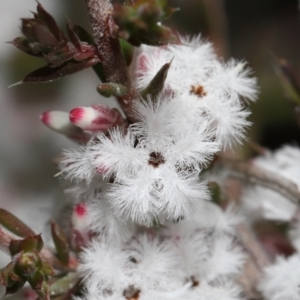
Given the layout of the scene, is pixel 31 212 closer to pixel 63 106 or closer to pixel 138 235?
pixel 138 235

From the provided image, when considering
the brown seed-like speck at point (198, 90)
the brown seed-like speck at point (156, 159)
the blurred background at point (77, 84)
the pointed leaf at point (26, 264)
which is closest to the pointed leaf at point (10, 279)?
the pointed leaf at point (26, 264)

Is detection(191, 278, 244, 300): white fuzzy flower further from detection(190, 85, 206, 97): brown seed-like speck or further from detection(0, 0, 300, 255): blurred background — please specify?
detection(0, 0, 300, 255): blurred background

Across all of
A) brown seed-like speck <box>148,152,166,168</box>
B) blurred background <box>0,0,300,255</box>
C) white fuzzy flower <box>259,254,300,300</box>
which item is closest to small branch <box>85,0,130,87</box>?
brown seed-like speck <box>148,152,166,168</box>

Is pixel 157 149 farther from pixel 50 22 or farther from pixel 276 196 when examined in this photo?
pixel 276 196

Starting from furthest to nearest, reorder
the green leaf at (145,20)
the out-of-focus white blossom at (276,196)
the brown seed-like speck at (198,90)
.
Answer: the out-of-focus white blossom at (276,196) → the brown seed-like speck at (198,90) → the green leaf at (145,20)

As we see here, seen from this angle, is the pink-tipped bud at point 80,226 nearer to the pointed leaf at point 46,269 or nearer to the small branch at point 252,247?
the pointed leaf at point 46,269

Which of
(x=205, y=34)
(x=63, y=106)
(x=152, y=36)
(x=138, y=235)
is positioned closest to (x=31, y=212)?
(x=138, y=235)
